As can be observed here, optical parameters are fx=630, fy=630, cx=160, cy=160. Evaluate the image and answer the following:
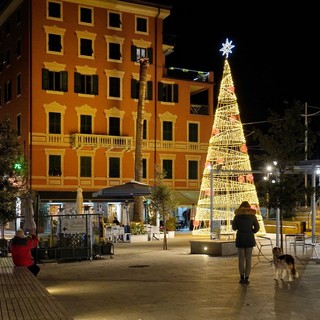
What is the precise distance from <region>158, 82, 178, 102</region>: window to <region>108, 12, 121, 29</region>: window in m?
5.50

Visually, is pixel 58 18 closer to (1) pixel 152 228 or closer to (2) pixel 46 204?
(2) pixel 46 204

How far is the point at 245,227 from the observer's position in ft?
46.0

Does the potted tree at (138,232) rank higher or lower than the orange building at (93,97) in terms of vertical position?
lower

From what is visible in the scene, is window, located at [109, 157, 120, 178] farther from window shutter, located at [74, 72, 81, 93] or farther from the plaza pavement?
the plaza pavement

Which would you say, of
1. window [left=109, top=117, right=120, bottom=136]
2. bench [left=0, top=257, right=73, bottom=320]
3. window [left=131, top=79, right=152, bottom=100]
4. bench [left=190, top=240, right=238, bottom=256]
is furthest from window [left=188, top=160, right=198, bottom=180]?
bench [left=0, top=257, right=73, bottom=320]

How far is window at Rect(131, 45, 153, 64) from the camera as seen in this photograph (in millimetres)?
47906

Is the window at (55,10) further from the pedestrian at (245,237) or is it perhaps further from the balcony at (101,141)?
the pedestrian at (245,237)

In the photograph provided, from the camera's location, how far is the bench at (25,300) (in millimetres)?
8169

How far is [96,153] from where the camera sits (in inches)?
1791

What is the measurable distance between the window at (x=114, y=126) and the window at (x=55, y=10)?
8207 millimetres

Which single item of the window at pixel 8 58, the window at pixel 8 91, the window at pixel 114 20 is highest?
the window at pixel 114 20

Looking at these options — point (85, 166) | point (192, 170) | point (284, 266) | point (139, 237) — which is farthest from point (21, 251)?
point (192, 170)

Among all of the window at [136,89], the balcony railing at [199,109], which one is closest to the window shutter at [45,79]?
the window at [136,89]

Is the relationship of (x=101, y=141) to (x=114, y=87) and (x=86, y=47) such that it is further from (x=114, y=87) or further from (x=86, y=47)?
(x=86, y=47)
